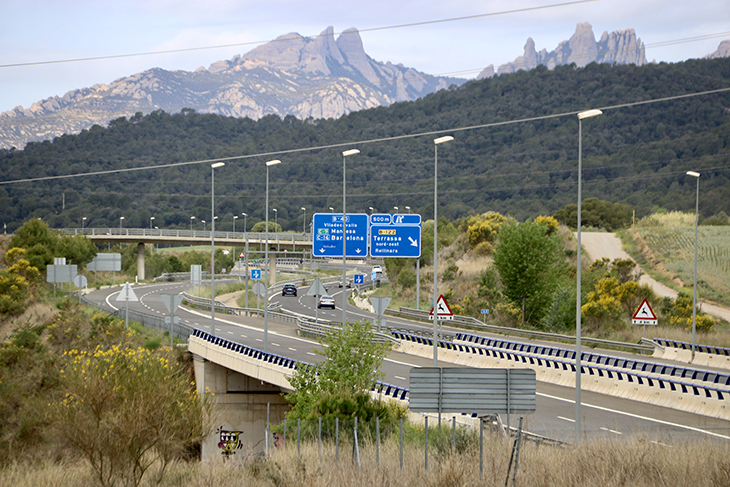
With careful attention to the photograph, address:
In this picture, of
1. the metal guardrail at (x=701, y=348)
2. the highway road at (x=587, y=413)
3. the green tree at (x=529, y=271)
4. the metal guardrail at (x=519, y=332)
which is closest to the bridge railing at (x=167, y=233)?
the metal guardrail at (x=519, y=332)

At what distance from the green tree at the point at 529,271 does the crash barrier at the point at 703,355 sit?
18564 millimetres

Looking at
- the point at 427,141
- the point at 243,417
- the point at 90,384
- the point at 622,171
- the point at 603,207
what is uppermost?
the point at 427,141

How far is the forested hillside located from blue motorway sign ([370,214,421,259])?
260ft

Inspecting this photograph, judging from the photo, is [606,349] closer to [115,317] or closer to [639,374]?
[639,374]

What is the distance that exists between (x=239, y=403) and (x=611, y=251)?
156 feet

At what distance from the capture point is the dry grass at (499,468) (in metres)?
11.2

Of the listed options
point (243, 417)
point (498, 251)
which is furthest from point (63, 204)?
point (243, 417)

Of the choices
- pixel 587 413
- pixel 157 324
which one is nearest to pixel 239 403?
pixel 157 324

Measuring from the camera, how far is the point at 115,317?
4319 centimetres

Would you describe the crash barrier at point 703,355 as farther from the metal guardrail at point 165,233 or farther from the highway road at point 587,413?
the metal guardrail at point 165,233

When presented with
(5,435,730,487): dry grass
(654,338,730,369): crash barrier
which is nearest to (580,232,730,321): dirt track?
(654,338,730,369): crash barrier

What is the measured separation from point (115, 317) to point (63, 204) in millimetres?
108315

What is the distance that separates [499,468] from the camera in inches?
467

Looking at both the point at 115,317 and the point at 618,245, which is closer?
the point at 115,317
